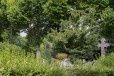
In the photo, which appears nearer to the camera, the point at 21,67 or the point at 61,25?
the point at 21,67

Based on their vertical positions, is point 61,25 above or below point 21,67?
above

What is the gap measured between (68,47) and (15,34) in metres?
11.5

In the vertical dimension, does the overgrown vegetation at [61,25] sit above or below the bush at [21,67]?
above

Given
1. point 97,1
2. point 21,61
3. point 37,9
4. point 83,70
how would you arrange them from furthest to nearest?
point 37,9 → point 97,1 → point 83,70 → point 21,61

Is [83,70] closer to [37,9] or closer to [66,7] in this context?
[66,7]

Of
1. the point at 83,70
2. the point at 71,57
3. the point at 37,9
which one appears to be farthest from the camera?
the point at 37,9

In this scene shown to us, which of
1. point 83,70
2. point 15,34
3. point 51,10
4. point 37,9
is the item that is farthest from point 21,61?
point 15,34

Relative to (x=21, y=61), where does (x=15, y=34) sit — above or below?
above

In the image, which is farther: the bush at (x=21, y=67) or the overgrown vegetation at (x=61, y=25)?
the overgrown vegetation at (x=61, y=25)

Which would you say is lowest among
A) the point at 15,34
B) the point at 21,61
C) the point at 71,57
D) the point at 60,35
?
the point at 21,61

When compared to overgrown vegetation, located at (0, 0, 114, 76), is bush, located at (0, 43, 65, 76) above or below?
below

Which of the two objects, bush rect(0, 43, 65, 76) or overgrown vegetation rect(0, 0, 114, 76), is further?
overgrown vegetation rect(0, 0, 114, 76)

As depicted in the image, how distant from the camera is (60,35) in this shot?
1190 inches

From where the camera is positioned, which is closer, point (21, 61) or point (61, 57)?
point (21, 61)
